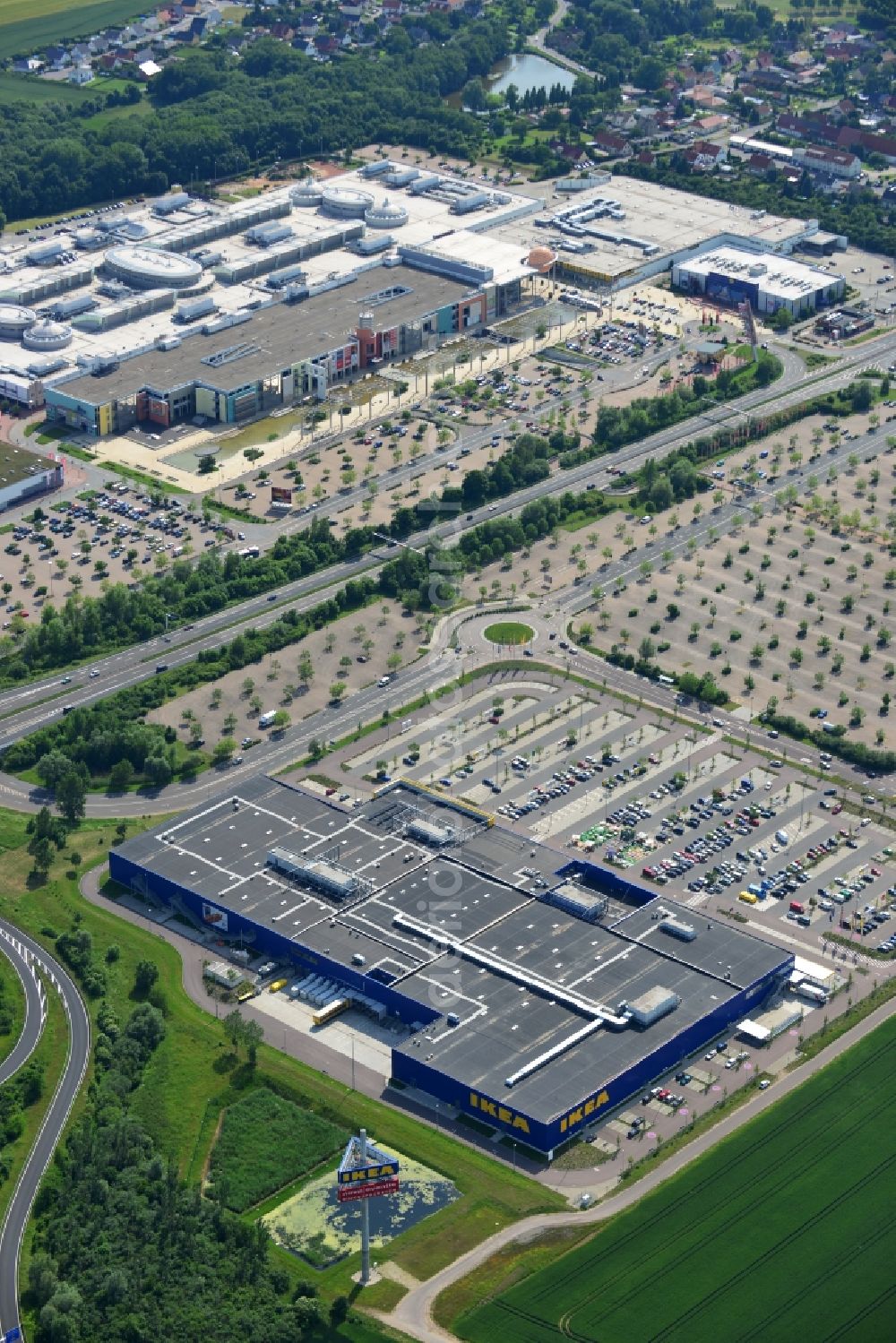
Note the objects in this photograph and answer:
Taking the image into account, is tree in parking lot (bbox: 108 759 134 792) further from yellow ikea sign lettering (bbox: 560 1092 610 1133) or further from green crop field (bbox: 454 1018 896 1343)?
green crop field (bbox: 454 1018 896 1343)

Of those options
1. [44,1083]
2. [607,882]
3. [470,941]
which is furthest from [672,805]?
[44,1083]

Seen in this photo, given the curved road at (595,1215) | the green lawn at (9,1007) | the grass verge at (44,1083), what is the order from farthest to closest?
the green lawn at (9,1007)
the grass verge at (44,1083)
the curved road at (595,1215)

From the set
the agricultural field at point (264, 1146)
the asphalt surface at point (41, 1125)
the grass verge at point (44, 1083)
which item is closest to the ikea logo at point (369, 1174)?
the agricultural field at point (264, 1146)

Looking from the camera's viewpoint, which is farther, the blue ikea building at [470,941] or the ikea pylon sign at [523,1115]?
the blue ikea building at [470,941]

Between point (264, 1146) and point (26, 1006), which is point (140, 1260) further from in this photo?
point (26, 1006)

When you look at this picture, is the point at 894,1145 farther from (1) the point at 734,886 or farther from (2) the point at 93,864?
(2) the point at 93,864

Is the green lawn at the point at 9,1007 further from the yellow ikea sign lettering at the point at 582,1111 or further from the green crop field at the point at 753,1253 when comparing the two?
the green crop field at the point at 753,1253

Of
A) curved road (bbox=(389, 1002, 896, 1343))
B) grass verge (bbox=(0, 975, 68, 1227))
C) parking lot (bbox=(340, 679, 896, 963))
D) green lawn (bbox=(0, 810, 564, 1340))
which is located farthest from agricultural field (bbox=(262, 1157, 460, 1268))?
parking lot (bbox=(340, 679, 896, 963))
